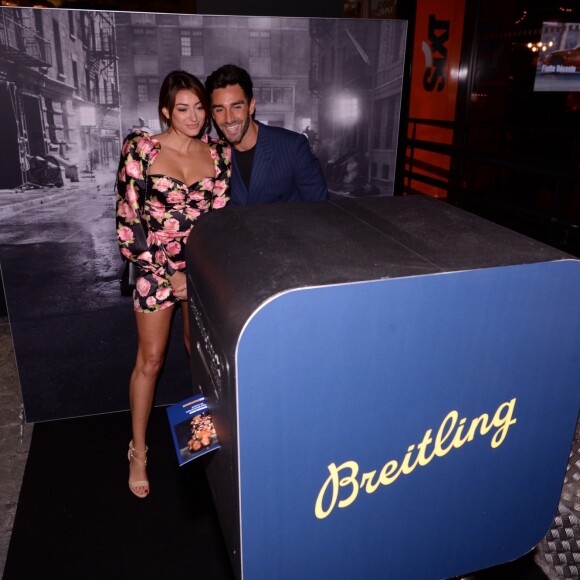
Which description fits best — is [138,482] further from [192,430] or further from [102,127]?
[102,127]

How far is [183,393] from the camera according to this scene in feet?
8.82

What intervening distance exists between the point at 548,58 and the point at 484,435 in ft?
22.8

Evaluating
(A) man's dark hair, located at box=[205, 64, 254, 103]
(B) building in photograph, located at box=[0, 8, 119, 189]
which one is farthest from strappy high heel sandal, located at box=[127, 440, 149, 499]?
(A) man's dark hair, located at box=[205, 64, 254, 103]

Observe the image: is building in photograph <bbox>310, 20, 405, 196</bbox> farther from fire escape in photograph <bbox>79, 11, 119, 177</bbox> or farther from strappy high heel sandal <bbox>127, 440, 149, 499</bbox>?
strappy high heel sandal <bbox>127, 440, 149, 499</bbox>

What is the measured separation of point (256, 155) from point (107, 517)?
1.33 meters

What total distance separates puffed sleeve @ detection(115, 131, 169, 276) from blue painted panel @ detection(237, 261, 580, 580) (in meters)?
1.08

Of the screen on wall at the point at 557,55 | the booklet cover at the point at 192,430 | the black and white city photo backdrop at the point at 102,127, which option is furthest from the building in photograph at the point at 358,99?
the screen on wall at the point at 557,55

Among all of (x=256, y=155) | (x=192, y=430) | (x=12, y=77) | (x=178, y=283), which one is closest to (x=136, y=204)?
(x=178, y=283)

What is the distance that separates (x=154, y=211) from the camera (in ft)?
5.90

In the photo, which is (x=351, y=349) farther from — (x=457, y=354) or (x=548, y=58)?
(x=548, y=58)

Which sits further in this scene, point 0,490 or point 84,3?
point 84,3

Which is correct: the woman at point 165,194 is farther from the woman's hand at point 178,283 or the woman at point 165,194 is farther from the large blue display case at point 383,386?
the large blue display case at point 383,386

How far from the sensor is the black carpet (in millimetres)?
1723

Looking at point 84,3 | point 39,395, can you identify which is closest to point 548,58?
point 84,3
